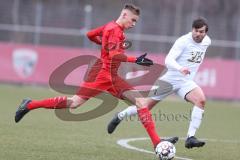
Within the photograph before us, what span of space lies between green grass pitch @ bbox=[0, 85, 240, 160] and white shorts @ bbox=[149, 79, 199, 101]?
0.78 m

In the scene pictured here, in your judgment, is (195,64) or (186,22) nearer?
(195,64)

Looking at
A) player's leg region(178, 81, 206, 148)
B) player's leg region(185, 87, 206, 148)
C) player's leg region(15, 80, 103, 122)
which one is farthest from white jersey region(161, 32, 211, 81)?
player's leg region(15, 80, 103, 122)

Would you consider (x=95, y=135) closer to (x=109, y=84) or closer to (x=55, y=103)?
(x=55, y=103)

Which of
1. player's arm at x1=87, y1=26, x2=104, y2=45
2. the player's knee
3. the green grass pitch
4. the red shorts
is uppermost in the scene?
player's arm at x1=87, y1=26, x2=104, y2=45

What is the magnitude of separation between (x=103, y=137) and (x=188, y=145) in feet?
6.69

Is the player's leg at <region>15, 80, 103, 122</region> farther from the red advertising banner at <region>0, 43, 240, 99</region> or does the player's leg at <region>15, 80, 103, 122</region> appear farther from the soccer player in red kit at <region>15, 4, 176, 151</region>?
the red advertising banner at <region>0, 43, 240, 99</region>

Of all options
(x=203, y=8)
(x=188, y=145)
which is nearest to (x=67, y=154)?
(x=188, y=145)

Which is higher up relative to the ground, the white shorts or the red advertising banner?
the white shorts

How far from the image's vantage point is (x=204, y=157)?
9875mm

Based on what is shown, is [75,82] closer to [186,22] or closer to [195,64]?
[186,22]

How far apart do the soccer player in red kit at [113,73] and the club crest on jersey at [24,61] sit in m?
13.3

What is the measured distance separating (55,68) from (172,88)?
13.2 metres

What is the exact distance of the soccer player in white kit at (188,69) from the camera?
10531 mm

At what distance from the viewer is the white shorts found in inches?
431
